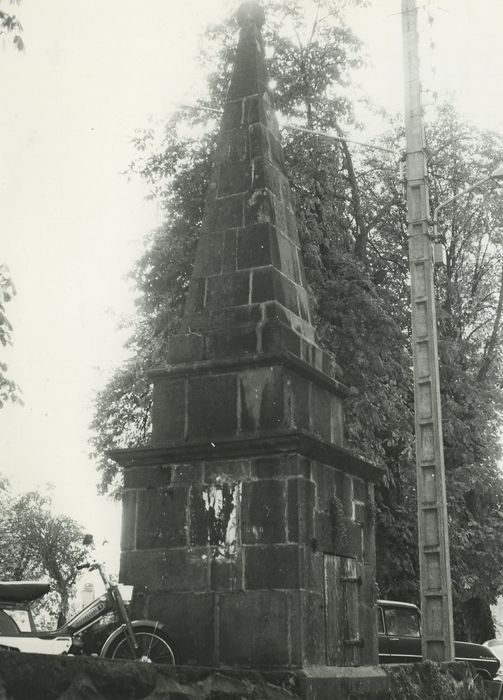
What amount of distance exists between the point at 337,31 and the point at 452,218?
17.9 feet

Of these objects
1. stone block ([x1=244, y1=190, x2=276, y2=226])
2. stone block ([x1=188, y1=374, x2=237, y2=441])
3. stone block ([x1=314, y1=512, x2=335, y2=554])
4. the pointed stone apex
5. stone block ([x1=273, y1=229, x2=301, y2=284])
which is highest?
the pointed stone apex

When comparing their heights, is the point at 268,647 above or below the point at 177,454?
below

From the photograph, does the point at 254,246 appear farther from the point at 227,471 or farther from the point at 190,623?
the point at 190,623

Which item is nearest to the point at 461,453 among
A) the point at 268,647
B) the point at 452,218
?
the point at 452,218

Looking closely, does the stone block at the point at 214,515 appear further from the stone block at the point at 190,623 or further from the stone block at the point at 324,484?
the stone block at the point at 324,484

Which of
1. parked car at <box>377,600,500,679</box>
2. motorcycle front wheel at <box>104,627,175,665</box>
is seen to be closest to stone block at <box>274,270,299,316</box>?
motorcycle front wheel at <box>104,627,175,665</box>

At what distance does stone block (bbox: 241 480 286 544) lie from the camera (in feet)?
17.1

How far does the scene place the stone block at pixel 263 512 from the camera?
5.20 m

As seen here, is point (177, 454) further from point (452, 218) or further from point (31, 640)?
point (452, 218)

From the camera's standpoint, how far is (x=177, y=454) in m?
5.60

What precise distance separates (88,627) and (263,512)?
5.53 feet

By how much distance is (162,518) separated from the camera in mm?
5555

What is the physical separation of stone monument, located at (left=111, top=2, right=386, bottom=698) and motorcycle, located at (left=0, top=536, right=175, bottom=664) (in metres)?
0.14

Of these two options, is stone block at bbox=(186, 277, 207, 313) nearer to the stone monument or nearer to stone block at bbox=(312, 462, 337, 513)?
the stone monument
